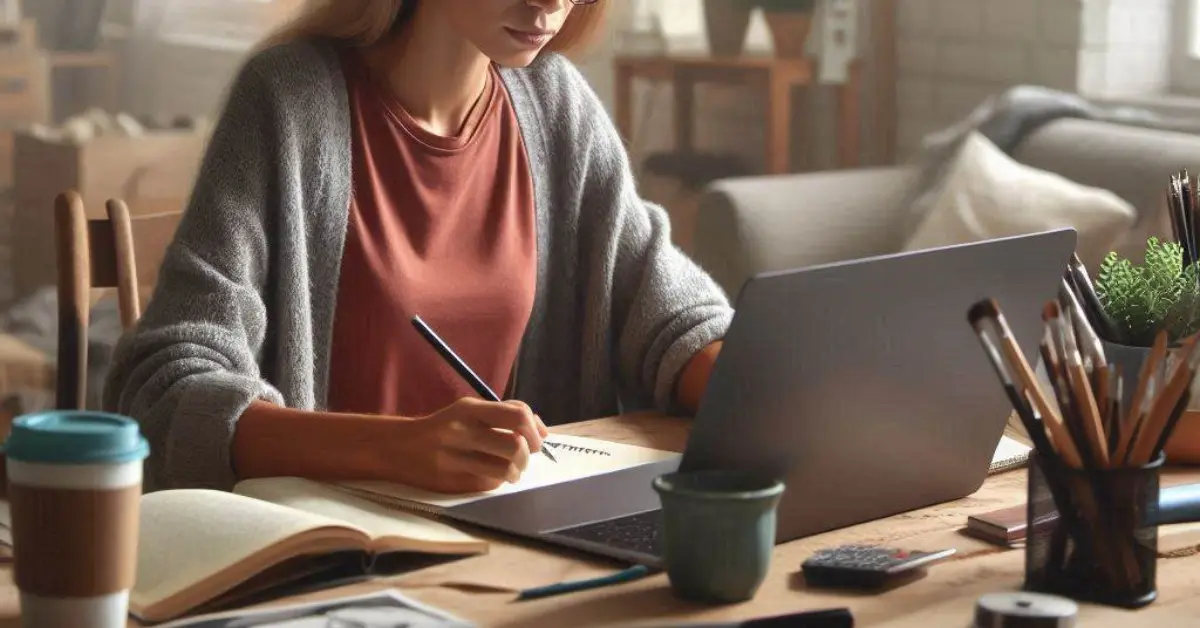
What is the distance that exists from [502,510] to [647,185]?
3.06 metres

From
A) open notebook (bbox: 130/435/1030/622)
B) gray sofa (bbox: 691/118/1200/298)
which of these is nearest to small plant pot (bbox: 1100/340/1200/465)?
open notebook (bbox: 130/435/1030/622)

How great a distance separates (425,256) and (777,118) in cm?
246

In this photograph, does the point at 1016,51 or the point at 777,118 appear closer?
the point at 1016,51

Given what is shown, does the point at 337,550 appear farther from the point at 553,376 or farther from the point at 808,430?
the point at 553,376

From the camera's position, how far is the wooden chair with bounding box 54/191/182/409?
5.31 ft

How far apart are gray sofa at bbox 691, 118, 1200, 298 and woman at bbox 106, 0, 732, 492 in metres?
1.57

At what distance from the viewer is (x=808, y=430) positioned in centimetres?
105

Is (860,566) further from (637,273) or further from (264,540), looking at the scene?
(637,273)

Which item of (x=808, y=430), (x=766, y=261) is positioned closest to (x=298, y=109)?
(x=808, y=430)

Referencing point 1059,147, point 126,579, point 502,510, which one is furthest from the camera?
point 1059,147

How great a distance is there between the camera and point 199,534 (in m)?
1.01

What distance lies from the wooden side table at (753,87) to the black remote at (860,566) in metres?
3.04

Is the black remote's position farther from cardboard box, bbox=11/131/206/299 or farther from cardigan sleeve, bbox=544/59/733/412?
cardboard box, bbox=11/131/206/299

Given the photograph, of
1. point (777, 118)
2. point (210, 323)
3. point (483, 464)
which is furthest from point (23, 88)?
point (483, 464)
